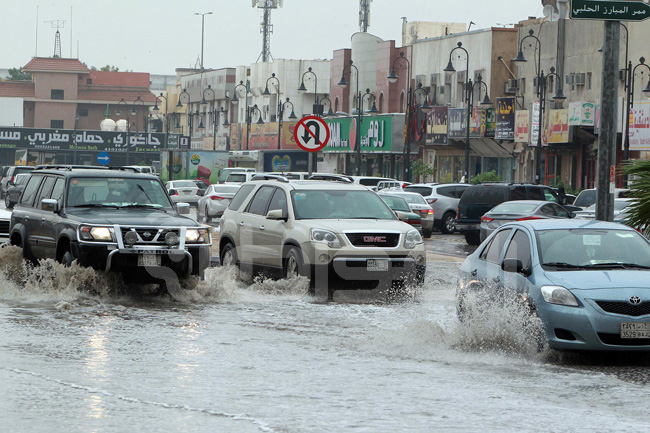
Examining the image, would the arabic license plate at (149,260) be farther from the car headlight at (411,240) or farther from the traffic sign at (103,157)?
the traffic sign at (103,157)

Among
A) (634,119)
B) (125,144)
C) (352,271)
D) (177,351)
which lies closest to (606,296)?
(177,351)

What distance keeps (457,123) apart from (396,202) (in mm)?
30949

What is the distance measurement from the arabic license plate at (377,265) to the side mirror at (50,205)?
4136 mm

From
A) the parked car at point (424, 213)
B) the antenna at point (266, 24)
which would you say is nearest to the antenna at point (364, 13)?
the antenna at point (266, 24)

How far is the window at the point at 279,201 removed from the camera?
17.2 m

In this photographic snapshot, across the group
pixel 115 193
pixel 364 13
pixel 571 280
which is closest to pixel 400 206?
pixel 115 193

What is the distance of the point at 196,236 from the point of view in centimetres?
1502

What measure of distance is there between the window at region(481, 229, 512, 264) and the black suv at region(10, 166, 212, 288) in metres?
4.05

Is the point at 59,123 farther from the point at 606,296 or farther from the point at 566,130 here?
the point at 606,296

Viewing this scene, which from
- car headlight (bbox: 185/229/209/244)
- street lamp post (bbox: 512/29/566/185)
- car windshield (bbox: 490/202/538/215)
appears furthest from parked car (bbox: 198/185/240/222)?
car headlight (bbox: 185/229/209/244)

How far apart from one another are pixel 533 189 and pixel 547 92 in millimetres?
23729

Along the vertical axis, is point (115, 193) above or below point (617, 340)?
above

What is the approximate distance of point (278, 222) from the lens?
672 inches

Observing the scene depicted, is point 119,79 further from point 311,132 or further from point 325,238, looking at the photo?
point 325,238
